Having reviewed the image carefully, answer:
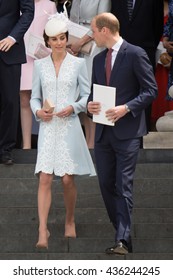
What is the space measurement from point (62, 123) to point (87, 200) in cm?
99

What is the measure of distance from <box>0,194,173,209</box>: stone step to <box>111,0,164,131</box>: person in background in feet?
7.01

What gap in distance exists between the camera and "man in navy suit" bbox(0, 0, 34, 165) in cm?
1397

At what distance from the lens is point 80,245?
12508 mm

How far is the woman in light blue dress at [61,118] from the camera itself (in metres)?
12.8

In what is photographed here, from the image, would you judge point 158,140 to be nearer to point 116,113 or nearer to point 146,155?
point 146,155

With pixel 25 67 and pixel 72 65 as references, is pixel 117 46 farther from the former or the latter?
pixel 25 67

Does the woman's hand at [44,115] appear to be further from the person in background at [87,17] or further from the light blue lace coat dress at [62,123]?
the person in background at [87,17]

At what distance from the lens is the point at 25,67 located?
15.1m

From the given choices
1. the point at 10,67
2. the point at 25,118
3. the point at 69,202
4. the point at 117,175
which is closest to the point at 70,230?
the point at 69,202

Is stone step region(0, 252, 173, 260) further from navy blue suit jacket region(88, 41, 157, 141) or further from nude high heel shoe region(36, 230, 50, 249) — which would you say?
navy blue suit jacket region(88, 41, 157, 141)

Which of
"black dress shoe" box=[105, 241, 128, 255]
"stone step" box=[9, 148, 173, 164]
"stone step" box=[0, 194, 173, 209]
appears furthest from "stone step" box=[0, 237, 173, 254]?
"stone step" box=[9, 148, 173, 164]

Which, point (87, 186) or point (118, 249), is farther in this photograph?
point (87, 186)

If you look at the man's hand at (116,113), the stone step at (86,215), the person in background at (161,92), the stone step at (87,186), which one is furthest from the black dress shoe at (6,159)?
the person in background at (161,92)

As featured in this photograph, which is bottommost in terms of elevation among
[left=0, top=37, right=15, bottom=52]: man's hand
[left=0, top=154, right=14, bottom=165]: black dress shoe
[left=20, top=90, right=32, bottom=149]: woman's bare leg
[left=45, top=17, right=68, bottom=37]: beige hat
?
[left=0, top=154, right=14, bottom=165]: black dress shoe
